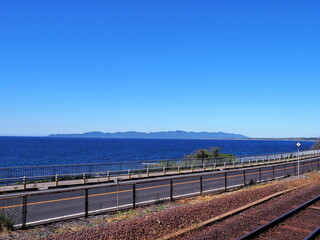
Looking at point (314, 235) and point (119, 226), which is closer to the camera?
point (314, 235)

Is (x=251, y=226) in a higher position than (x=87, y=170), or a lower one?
lower

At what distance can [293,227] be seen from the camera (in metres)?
8.82

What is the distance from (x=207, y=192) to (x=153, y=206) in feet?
16.2

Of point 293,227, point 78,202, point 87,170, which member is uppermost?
point 87,170

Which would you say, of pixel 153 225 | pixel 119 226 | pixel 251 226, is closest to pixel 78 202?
pixel 119 226

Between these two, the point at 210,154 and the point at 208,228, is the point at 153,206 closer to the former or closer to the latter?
the point at 208,228

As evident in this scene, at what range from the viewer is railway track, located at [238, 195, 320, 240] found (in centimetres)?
792

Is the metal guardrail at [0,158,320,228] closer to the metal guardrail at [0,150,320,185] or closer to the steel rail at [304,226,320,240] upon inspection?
the metal guardrail at [0,150,320,185]

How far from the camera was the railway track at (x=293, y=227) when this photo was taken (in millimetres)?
7922

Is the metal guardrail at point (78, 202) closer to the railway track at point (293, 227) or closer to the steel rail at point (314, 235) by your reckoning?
the railway track at point (293, 227)

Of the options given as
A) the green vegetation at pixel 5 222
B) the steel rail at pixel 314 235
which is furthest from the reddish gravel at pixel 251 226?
the green vegetation at pixel 5 222

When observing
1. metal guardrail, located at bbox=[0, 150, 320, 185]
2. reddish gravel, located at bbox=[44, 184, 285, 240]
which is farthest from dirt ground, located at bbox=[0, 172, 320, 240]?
metal guardrail, located at bbox=[0, 150, 320, 185]

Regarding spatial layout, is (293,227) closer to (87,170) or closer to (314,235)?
(314,235)

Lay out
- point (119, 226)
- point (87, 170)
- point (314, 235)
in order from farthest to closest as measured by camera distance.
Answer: point (87, 170)
point (119, 226)
point (314, 235)
